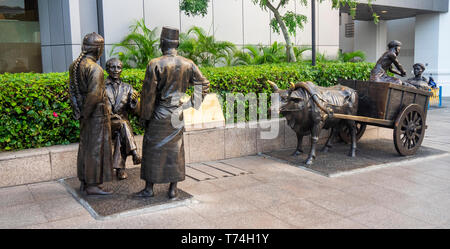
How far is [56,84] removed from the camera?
6.74m

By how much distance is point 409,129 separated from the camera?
8.12 meters

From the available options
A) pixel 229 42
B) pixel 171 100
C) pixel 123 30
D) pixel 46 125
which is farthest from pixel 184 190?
pixel 229 42

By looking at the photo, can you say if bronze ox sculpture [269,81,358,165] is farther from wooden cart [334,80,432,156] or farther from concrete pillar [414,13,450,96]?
concrete pillar [414,13,450,96]

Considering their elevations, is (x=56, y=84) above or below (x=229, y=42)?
below

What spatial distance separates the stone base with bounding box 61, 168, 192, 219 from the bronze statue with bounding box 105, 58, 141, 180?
381mm

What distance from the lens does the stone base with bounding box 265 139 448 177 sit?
727 cm

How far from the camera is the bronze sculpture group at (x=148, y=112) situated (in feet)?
17.5

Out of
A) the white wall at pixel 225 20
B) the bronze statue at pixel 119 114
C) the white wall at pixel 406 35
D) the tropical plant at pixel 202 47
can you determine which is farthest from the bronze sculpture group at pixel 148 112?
the white wall at pixel 406 35

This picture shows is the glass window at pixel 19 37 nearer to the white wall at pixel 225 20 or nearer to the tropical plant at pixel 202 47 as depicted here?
the white wall at pixel 225 20

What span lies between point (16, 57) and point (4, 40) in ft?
1.57

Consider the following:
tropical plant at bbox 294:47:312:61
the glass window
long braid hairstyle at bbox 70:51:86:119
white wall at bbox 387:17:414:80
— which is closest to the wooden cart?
tropical plant at bbox 294:47:312:61

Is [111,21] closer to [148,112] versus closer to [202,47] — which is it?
[202,47]

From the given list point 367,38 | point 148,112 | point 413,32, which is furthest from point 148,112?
point 413,32

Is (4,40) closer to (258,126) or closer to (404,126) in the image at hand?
(258,126)
